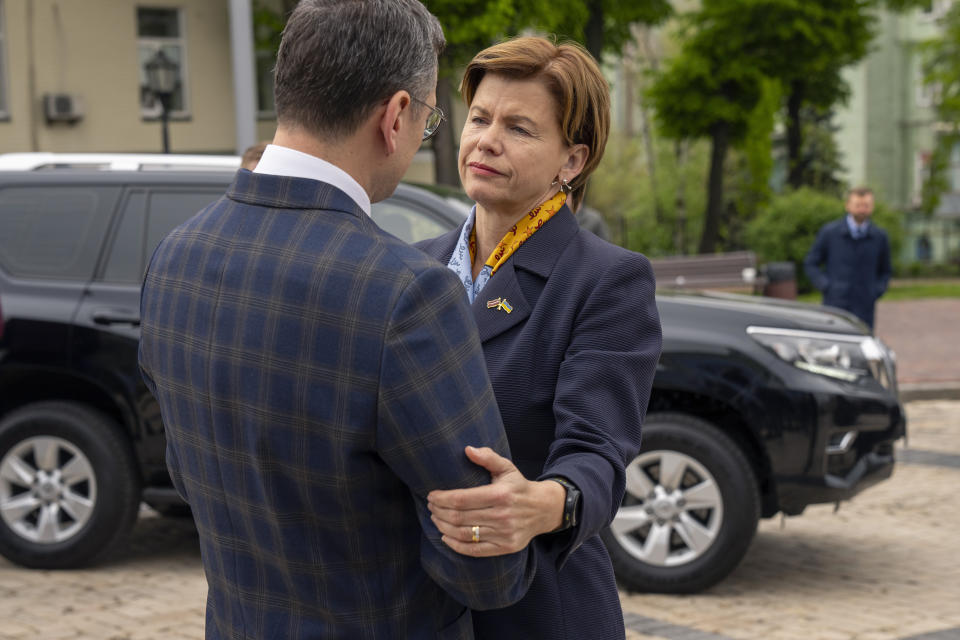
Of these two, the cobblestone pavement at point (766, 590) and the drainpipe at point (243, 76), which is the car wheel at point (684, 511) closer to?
the cobblestone pavement at point (766, 590)

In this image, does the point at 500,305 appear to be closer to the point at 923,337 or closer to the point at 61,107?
the point at 923,337

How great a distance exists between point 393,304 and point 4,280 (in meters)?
5.52

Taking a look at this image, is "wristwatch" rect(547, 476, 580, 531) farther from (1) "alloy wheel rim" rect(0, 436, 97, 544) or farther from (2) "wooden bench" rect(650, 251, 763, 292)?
(2) "wooden bench" rect(650, 251, 763, 292)

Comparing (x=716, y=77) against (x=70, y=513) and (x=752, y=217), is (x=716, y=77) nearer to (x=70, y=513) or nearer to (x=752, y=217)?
(x=752, y=217)

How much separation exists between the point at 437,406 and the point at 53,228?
5.56 metres

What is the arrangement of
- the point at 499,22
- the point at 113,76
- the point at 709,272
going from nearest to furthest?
the point at 499,22
the point at 709,272
the point at 113,76

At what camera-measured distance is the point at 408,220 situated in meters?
6.66

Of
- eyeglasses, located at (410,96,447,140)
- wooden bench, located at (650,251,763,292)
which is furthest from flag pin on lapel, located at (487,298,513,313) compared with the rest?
wooden bench, located at (650,251,763,292)

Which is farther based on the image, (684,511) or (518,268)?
(684,511)

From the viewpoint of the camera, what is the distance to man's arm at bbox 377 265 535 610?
1.67m

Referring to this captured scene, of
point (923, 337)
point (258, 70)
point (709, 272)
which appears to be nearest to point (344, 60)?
point (923, 337)

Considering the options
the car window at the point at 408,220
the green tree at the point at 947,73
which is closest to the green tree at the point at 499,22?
the car window at the point at 408,220

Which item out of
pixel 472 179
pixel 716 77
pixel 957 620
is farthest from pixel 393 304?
pixel 716 77

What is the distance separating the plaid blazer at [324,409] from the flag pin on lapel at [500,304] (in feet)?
1.62
